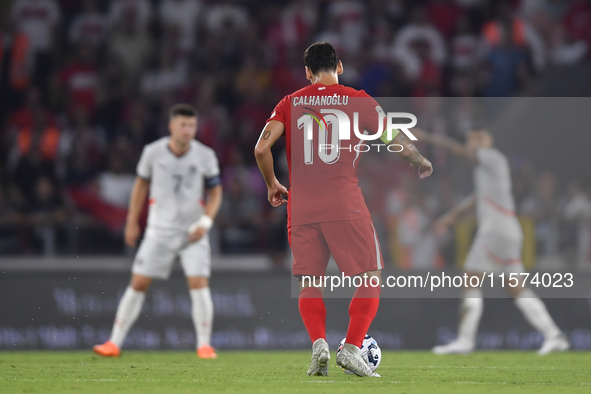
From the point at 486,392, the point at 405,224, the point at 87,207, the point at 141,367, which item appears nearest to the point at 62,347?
the point at 87,207

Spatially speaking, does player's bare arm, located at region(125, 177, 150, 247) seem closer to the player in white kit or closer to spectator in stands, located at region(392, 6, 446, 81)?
the player in white kit

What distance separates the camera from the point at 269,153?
5629mm

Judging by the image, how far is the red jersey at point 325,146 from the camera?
562 cm

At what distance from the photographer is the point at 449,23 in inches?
556

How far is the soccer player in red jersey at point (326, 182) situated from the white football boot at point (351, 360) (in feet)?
0.05

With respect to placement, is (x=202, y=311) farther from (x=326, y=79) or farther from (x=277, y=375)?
(x=326, y=79)

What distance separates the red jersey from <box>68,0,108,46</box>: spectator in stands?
27.7ft

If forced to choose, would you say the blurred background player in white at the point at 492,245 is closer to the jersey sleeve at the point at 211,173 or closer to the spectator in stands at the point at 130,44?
the jersey sleeve at the point at 211,173

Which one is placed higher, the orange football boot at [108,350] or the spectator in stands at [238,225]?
the spectator in stands at [238,225]

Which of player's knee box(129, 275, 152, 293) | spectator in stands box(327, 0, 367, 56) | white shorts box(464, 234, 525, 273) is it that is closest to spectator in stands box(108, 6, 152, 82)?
spectator in stands box(327, 0, 367, 56)

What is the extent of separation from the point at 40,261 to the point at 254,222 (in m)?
2.48

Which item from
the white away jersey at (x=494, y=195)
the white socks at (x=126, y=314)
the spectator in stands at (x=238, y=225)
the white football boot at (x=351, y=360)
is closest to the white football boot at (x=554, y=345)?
the white away jersey at (x=494, y=195)

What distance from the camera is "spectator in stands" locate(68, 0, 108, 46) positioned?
44.3ft

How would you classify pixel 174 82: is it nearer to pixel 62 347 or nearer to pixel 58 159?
pixel 58 159
